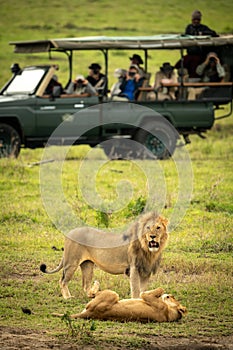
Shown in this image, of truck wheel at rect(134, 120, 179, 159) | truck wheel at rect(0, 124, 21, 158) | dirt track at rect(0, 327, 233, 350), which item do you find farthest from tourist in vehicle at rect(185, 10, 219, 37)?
dirt track at rect(0, 327, 233, 350)

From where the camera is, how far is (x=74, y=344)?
19.0 ft

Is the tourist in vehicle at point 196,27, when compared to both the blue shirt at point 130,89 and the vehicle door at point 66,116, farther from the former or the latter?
the vehicle door at point 66,116

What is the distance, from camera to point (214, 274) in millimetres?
7863

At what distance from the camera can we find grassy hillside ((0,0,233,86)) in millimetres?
30266

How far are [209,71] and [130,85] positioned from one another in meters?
1.53

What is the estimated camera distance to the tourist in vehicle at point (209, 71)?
16.2m

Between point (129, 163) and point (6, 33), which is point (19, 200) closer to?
point (129, 163)

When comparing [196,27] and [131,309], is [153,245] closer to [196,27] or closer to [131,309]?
[131,309]

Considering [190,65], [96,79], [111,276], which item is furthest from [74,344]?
[190,65]

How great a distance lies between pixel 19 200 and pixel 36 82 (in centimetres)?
441

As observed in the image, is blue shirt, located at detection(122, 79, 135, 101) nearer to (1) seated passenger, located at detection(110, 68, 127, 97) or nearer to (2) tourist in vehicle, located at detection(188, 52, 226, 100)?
(1) seated passenger, located at detection(110, 68, 127, 97)

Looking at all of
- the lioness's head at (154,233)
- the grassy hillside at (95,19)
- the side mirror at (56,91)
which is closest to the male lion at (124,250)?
the lioness's head at (154,233)

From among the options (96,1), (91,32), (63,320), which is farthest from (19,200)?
(96,1)

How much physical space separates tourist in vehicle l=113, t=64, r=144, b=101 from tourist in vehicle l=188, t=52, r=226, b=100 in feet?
3.10
